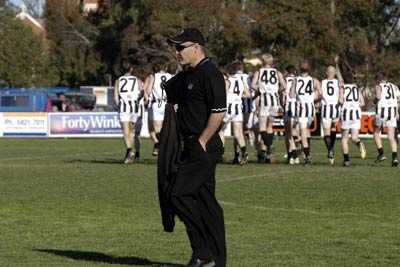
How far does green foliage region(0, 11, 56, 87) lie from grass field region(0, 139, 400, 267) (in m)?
64.4

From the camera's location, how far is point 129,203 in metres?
17.6

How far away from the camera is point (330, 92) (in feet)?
90.8

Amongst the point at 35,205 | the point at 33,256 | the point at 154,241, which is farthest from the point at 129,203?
the point at 33,256

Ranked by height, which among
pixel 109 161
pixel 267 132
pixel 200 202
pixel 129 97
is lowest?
pixel 109 161

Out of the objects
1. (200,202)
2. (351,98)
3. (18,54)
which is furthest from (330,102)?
(18,54)

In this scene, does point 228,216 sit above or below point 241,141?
below

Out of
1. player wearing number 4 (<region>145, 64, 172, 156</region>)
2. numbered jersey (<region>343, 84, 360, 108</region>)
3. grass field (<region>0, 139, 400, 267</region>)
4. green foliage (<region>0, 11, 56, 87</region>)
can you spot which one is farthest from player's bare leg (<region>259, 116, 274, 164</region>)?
green foliage (<region>0, 11, 56, 87</region>)

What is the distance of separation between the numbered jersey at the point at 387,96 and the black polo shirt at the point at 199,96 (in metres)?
16.6

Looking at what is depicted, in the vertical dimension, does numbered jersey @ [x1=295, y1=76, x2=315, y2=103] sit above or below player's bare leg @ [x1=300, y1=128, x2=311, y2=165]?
above

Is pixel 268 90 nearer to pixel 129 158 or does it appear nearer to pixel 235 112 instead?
pixel 235 112

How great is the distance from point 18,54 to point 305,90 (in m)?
64.7

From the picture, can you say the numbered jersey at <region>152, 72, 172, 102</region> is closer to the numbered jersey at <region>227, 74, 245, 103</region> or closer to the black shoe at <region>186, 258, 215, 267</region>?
the numbered jersey at <region>227, 74, 245, 103</region>

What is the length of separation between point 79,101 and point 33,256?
67.7 metres

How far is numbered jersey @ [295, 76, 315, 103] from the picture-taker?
27.3 metres
